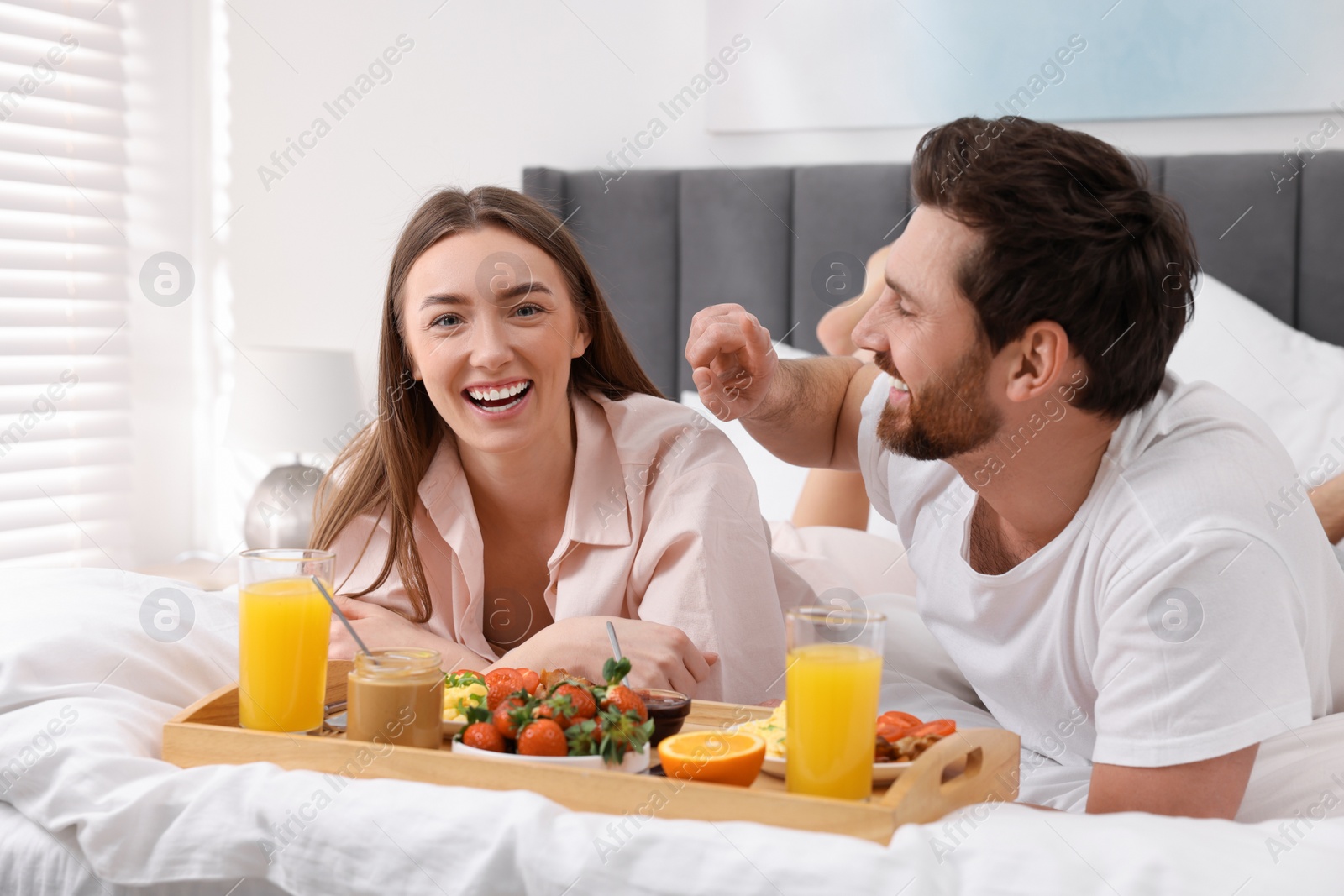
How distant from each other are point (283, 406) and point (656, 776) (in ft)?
8.12

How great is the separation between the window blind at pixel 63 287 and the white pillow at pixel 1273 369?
286cm

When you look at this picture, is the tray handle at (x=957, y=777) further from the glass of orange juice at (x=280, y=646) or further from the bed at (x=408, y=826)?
the glass of orange juice at (x=280, y=646)

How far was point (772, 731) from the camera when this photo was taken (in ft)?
3.30

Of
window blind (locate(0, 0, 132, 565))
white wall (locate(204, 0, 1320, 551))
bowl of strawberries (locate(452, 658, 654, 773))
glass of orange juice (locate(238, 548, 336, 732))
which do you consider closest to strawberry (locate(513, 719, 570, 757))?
bowl of strawberries (locate(452, 658, 654, 773))

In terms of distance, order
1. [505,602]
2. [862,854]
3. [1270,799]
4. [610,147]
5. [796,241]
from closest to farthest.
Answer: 1. [862,854]
2. [1270,799]
3. [505,602]
4. [796,241]
5. [610,147]

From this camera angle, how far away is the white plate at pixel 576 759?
37.4 inches

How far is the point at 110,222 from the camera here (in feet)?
11.2

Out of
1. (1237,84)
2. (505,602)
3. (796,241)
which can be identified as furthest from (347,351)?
(1237,84)

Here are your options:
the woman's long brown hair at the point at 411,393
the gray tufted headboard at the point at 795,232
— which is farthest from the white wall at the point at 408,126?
the woman's long brown hair at the point at 411,393

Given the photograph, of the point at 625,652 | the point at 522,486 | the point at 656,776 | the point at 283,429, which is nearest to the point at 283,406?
the point at 283,429

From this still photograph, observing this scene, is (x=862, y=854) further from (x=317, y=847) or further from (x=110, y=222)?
(x=110, y=222)

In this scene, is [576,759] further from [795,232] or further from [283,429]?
[283,429]

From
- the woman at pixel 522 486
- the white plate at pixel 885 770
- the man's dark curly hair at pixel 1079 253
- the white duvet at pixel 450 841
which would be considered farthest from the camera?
the woman at pixel 522 486

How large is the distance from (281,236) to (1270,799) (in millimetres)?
3188
